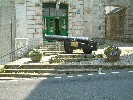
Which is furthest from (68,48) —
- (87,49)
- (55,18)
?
(55,18)

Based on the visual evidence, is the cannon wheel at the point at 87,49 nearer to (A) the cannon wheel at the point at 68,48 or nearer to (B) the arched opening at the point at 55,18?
(A) the cannon wheel at the point at 68,48

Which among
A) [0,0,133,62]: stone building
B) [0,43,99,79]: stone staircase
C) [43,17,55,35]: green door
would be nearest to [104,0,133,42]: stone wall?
[0,0,133,62]: stone building

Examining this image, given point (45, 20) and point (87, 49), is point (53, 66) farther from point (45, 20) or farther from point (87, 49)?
point (45, 20)

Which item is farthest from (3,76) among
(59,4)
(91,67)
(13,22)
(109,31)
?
(109,31)

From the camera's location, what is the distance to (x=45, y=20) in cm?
2123

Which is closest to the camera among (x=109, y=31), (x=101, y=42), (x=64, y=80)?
(x=64, y=80)

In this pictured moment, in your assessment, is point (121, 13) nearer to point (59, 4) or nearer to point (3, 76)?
point (59, 4)

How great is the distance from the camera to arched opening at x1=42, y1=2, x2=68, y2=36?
21031 mm

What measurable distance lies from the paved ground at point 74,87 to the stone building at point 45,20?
9.54 meters

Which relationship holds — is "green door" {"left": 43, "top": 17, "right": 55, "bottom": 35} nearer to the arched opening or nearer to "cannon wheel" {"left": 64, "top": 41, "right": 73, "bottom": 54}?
the arched opening

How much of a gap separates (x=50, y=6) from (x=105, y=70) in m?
10.4

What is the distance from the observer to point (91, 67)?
1257 cm

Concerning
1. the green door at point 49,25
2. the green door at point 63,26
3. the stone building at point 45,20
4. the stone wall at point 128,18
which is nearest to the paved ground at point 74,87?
the stone building at point 45,20

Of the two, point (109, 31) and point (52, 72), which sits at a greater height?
point (109, 31)
